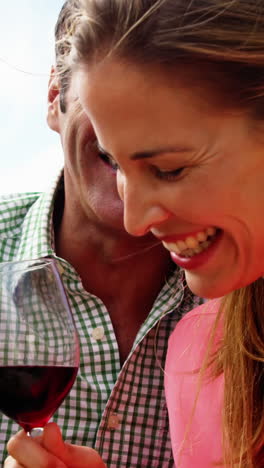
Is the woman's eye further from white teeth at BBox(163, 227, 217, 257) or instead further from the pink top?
the pink top

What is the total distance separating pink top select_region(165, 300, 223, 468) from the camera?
1.64 meters

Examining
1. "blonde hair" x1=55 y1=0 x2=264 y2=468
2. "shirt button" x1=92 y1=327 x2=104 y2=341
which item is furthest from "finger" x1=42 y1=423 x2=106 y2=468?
"shirt button" x1=92 y1=327 x2=104 y2=341

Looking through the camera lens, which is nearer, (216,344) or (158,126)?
(158,126)

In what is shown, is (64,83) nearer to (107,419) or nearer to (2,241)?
(2,241)

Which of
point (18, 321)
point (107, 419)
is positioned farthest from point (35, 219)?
point (18, 321)

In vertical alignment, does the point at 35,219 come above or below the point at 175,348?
above

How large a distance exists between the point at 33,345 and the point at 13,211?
3.69 feet

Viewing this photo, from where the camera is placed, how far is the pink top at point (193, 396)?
1.64 metres

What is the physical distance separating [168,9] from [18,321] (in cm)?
58

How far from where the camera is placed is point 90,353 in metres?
2.17

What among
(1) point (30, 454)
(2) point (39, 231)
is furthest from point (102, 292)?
(1) point (30, 454)

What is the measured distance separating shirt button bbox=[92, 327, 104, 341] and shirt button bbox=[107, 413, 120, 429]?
0.22 meters

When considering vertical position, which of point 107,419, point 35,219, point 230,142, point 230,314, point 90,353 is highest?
point 230,142

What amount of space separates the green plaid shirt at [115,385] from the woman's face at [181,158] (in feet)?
2.97
